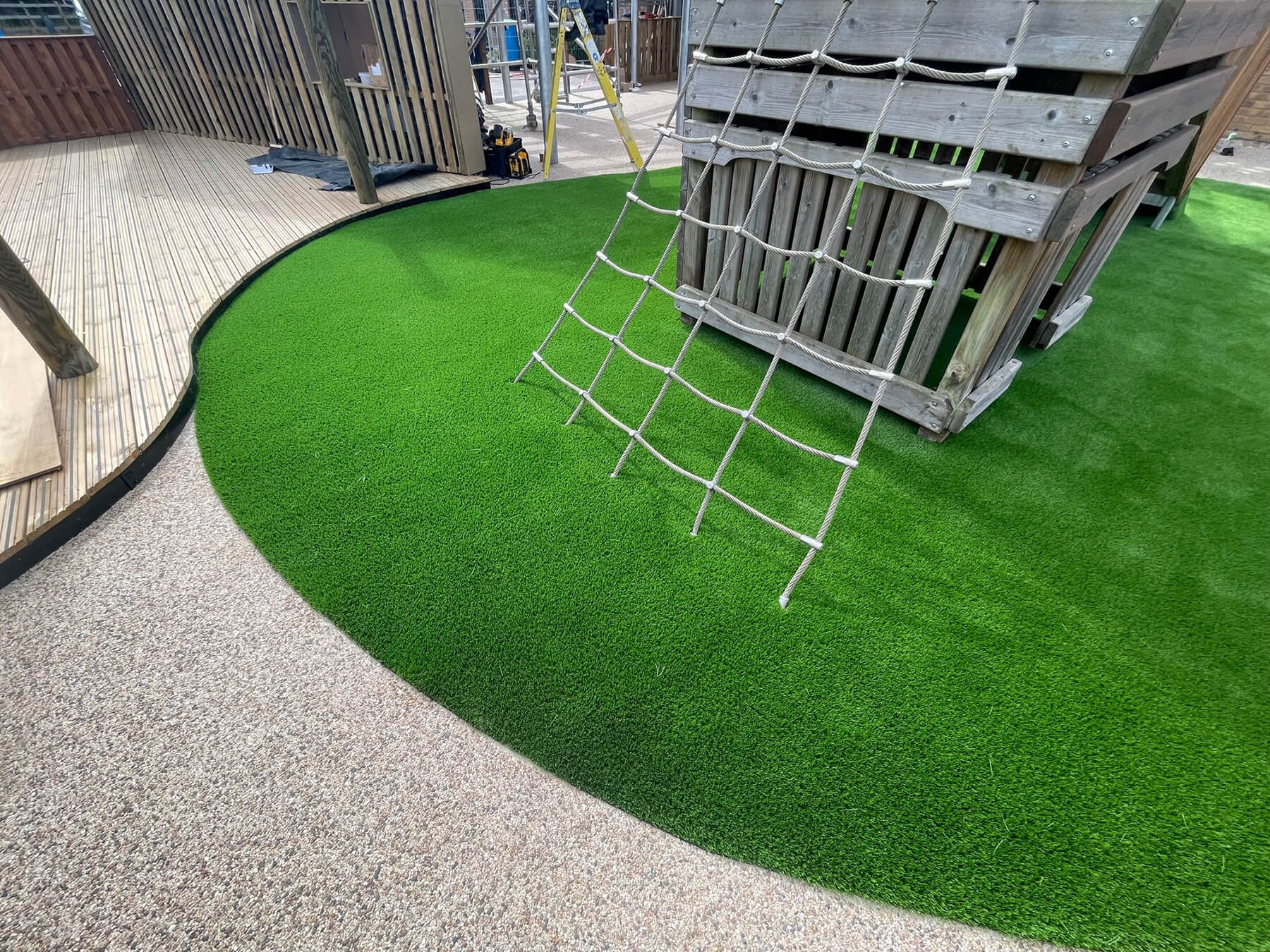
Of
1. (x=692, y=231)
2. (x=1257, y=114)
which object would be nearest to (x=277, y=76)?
(x=692, y=231)

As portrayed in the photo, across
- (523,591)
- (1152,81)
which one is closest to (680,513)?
(523,591)

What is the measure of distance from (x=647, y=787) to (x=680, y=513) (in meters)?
0.91

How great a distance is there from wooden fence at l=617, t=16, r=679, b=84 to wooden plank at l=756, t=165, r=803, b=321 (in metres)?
9.35

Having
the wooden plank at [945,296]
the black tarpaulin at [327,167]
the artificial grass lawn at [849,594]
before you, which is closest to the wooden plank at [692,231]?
the artificial grass lawn at [849,594]

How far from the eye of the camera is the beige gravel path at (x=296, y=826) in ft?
3.71

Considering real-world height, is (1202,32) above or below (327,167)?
above

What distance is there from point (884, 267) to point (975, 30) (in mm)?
714

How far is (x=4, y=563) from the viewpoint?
68.8 inches

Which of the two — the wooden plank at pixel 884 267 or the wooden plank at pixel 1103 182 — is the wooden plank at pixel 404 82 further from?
the wooden plank at pixel 1103 182

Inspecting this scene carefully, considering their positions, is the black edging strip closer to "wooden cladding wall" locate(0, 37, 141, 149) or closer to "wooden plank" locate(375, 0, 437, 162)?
"wooden plank" locate(375, 0, 437, 162)

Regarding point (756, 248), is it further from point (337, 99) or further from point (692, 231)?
point (337, 99)

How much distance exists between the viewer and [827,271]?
7.37 feet

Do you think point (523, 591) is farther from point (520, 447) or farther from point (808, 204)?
point (808, 204)

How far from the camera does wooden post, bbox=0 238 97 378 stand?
7.00 ft
